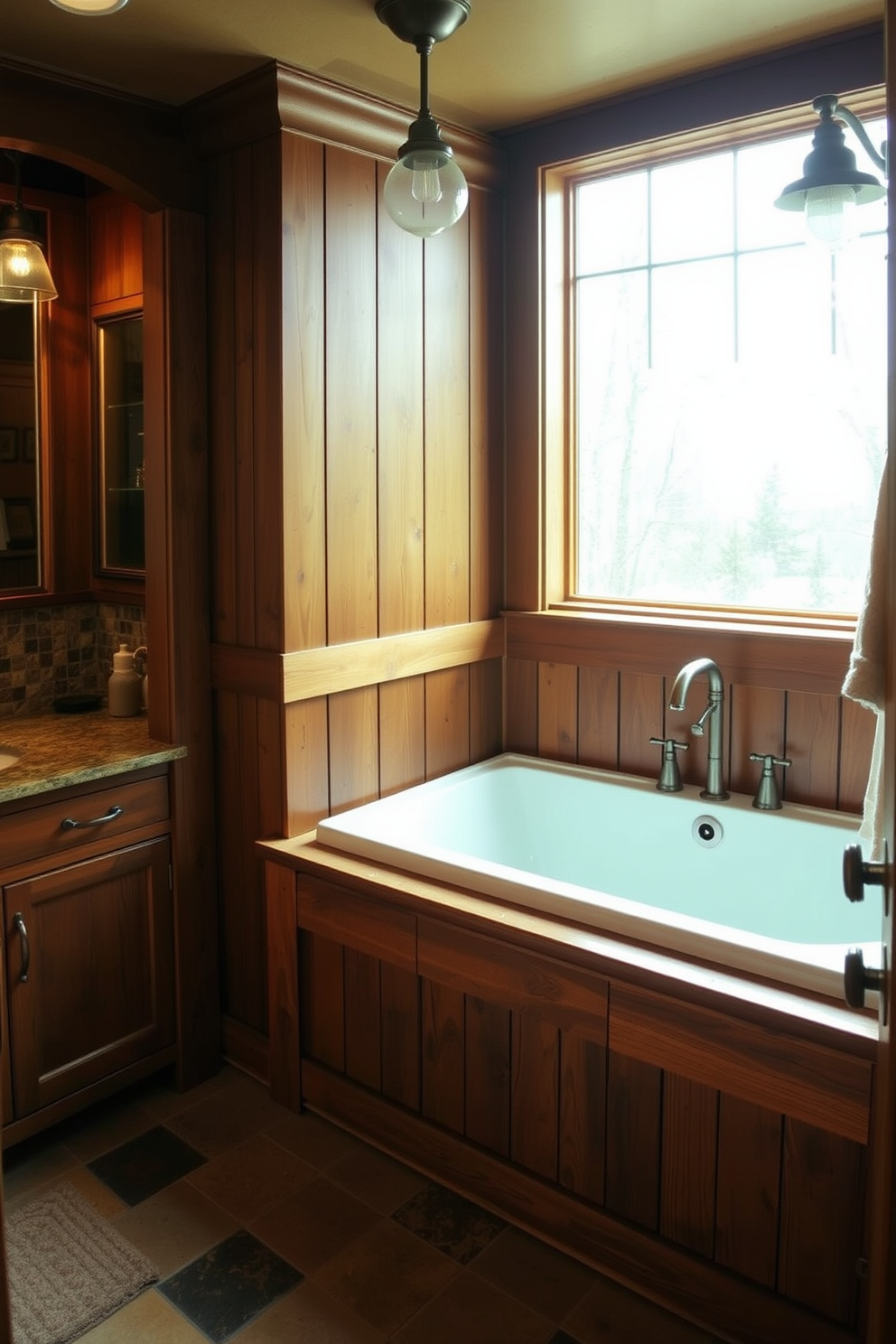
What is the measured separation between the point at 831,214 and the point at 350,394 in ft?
3.57

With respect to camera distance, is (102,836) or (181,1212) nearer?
(181,1212)

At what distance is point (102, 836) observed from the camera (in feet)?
7.89

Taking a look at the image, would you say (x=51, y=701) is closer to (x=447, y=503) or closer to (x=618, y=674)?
(x=447, y=503)

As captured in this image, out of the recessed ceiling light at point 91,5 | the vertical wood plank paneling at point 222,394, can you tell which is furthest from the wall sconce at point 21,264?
the recessed ceiling light at point 91,5

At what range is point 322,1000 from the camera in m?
2.45

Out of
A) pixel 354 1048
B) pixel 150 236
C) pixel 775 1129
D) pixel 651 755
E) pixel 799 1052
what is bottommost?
pixel 354 1048

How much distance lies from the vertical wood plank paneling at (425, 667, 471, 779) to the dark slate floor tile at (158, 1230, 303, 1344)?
1.20 m

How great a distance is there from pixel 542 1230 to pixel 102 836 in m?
1.24

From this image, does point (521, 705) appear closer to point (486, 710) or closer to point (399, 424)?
point (486, 710)

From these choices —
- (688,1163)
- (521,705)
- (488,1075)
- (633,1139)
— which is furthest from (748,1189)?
(521,705)

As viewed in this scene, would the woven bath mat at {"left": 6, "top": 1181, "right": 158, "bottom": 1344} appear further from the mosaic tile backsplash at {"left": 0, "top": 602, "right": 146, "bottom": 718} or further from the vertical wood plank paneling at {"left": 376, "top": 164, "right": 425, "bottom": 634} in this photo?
the vertical wood plank paneling at {"left": 376, "top": 164, "right": 425, "bottom": 634}

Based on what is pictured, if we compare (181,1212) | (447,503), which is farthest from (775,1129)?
(447,503)

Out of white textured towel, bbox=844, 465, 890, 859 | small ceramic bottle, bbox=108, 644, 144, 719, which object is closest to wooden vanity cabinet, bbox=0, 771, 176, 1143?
small ceramic bottle, bbox=108, 644, 144, 719

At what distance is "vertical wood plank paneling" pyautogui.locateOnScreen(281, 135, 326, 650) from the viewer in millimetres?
2344
